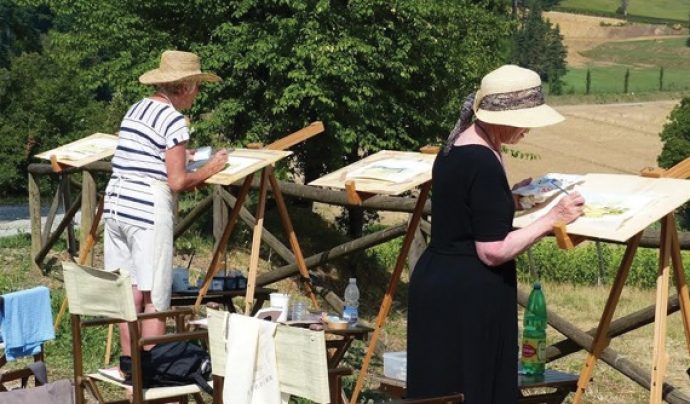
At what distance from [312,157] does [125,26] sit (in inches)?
138

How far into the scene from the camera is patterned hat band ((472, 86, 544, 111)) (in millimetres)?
4160

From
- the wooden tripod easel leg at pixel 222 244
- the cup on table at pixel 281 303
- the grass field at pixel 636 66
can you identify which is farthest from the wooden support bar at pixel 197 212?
the grass field at pixel 636 66

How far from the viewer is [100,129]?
31.8 metres

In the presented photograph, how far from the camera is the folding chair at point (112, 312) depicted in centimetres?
486

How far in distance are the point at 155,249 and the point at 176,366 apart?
0.90 meters

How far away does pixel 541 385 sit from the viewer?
488 cm

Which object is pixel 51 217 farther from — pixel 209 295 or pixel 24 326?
pixel 24 326

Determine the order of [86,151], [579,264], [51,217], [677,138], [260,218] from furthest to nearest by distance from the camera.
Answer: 1. [677,138]
2. [579,264]
3. [51,217]
4. [86,151]
5. [260,218]

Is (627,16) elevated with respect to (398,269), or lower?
lower

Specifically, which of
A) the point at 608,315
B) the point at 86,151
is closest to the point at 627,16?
the point at 86,151

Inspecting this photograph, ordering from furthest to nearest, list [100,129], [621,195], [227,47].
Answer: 1. [100,129]
2. [227,47]
3. [621,195]

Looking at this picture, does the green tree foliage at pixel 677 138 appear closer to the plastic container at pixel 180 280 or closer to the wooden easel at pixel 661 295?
the plastic container at pixel 180 280

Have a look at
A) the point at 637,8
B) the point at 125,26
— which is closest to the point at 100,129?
the point at 125,26

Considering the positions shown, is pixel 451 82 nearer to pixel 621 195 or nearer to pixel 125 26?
pixel 125 26
